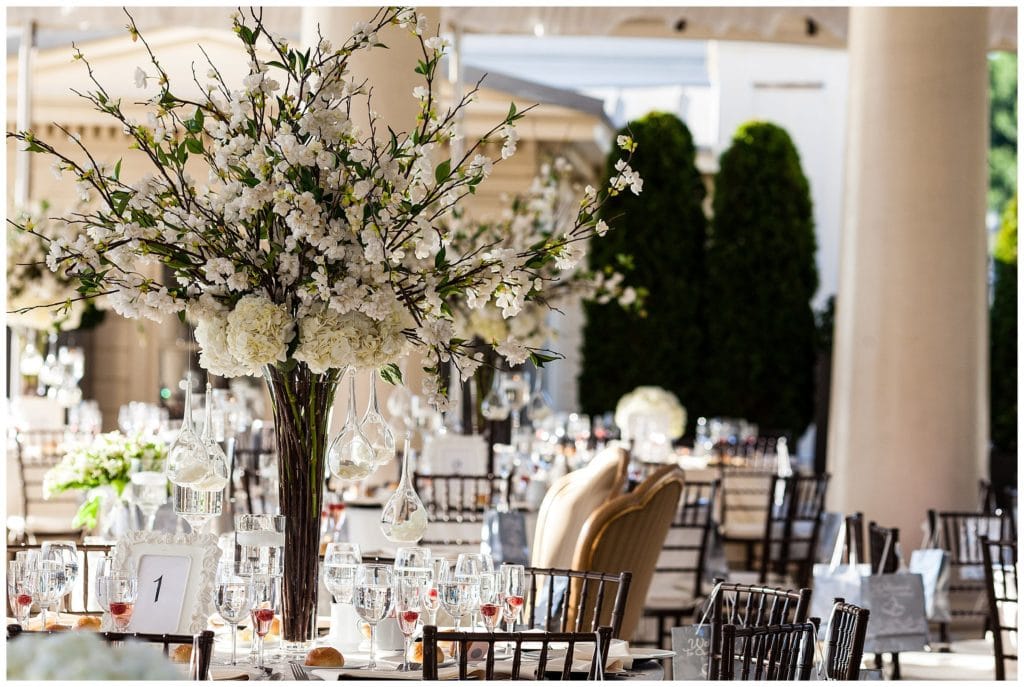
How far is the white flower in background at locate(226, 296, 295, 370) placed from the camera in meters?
2.72

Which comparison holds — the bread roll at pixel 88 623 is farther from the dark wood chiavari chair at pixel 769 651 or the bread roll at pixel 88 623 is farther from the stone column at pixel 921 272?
the stone column at pixel 921 272

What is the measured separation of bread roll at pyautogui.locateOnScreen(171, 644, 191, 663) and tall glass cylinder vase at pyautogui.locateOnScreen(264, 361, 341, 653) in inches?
9.8

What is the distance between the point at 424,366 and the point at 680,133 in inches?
388

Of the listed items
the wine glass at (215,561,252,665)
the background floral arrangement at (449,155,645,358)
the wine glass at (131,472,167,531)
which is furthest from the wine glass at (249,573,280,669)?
the background floral arrangement at (449,155,645,358)

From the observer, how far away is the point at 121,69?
460 inches

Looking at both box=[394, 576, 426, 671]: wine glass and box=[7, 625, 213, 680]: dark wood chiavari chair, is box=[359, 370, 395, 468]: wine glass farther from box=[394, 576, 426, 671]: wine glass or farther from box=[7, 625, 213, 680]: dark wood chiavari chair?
box=[7, 625, 213, 680]: dark wood chiavari chair

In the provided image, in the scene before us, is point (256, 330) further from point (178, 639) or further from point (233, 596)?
point (178, 639)

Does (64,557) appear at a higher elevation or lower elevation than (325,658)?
higher

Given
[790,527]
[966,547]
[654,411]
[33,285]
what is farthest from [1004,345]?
[33,285]

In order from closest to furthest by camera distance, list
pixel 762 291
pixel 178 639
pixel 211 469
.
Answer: pixel 178 639, pixel 211 469, pixel 762 291

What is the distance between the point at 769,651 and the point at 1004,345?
9616 millimetres

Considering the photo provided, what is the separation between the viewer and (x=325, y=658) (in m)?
2.73

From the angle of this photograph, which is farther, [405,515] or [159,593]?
[405,515]

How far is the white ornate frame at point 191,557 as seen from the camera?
2.84 m
